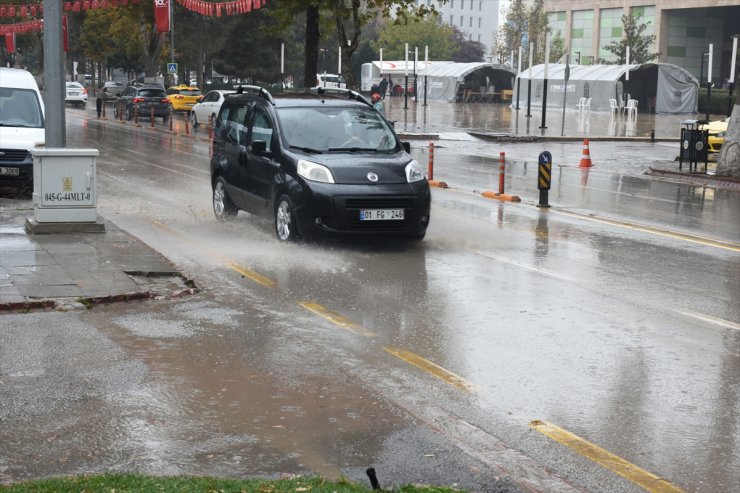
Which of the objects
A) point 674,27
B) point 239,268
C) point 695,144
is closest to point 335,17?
point 695,144

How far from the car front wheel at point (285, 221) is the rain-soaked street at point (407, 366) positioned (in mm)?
224

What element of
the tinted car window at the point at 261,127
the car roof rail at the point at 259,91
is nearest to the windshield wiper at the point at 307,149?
the tinted car window at the point at 261,127

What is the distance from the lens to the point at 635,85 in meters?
72.1

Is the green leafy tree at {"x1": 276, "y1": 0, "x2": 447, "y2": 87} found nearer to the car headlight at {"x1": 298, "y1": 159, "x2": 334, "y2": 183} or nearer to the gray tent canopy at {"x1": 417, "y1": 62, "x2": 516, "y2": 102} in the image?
the car headlight at {"x1": 298, "y1": 159, "x2": 334, "y2": 183}

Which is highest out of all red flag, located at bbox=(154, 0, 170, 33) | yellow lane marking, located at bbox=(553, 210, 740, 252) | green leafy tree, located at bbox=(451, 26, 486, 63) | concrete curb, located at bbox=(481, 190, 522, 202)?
green leafy tree, located at bbox=(451, 26, 486, 63)

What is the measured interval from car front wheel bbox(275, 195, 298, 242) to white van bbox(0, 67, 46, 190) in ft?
20.7

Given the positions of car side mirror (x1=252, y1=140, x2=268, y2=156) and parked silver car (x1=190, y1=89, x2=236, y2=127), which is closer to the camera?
car side mirror (x1=252, y1=140, x2=268, y2=156)

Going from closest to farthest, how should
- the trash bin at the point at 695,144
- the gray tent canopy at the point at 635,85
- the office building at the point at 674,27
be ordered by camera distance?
the trash bin at the point at 695,144 < the gray tent canopy at the point at 635,85 < the office building at the point at 674,27

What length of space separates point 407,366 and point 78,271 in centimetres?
460

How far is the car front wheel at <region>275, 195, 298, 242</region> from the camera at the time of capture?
13.6m

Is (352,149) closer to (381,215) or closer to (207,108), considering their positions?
(381,215)

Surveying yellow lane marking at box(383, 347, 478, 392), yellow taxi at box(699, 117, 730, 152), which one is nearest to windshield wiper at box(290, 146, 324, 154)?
yellow lane marking at box(383, 347, 478, 392)

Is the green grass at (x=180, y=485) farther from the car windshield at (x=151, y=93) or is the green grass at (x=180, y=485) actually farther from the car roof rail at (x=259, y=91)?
the car windshield at (x=151, y=93)

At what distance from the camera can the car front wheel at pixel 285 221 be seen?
13.6 meters
